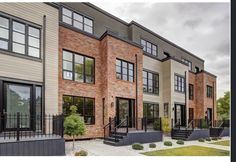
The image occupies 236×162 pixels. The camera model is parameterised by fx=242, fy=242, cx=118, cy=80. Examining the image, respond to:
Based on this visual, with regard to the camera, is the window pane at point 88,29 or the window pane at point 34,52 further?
the window pane at point 88,29

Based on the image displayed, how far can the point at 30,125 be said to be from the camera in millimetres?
7344

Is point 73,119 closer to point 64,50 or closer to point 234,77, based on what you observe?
point 64,50

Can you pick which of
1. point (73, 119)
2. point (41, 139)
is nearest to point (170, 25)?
point (73, 119)

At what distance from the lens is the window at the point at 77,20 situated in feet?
33.8

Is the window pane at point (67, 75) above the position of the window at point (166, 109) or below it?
above

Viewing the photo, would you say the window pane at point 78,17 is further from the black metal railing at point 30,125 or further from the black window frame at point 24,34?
the black metal railing at point 30,125

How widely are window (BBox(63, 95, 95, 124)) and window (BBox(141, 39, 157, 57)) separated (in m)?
5.41

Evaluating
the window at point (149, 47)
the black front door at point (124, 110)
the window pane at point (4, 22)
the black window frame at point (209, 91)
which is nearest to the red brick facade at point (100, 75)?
the black front door at point (124, 110)

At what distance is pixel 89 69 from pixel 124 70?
65.6 inches

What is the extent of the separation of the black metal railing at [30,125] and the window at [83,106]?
1506mm

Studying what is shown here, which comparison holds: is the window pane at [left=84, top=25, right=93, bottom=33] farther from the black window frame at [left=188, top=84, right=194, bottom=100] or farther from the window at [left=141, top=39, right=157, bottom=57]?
the black window frame at [left=188, top=84, right=194, bottom=100]

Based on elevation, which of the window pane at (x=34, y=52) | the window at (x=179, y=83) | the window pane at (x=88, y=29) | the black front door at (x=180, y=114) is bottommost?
the black front door at (x=180, y=114)

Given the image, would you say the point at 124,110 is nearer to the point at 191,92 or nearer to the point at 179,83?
the point at 179,83
